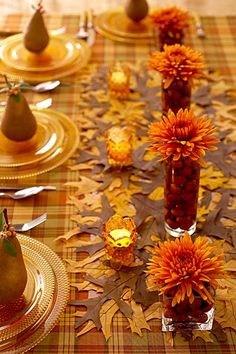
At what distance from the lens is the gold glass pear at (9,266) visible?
2.70ft

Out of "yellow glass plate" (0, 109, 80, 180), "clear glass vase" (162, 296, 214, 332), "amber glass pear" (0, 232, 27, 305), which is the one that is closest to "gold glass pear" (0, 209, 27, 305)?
"amber glass pear" (0, 232, 27, 305)

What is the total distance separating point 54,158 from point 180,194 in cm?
33

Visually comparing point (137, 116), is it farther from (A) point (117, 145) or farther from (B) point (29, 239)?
(B) point (29, 239)

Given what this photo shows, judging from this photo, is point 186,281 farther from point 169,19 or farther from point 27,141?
point 169,19

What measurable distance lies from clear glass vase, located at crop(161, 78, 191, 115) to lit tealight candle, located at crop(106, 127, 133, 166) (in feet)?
0.41

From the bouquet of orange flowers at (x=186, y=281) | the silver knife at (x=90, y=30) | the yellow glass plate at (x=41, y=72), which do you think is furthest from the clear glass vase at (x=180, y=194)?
the silver knife at (x=90, y=30)

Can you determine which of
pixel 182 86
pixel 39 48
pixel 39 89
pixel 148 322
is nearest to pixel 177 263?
pixel 148 322

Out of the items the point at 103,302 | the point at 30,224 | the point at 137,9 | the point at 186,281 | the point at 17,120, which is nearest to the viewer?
the point at 186,281

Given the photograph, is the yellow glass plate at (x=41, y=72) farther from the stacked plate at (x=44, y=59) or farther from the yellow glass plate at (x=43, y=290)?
the yellow glass plate at (x=43, y=290)

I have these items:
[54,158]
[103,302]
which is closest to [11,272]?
[103,302]

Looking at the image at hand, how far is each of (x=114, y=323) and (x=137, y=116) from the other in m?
0.59

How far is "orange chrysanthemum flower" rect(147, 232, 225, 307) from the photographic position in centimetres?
79

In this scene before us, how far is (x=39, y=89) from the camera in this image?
1395 mm

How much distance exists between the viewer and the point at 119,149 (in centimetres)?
117
